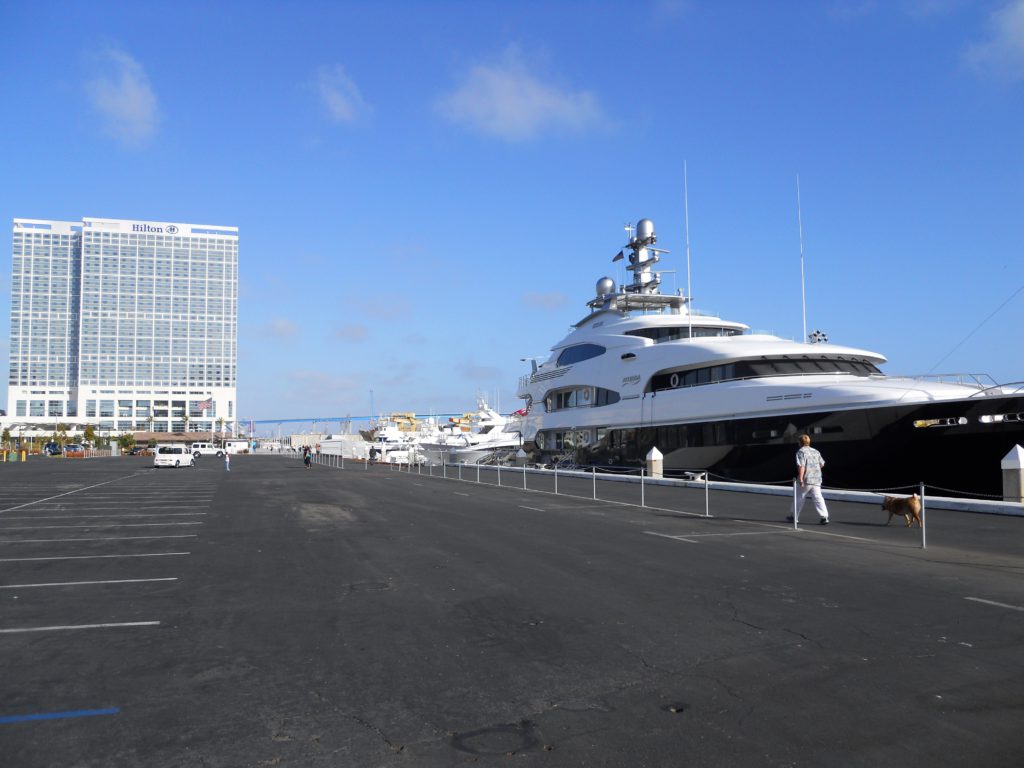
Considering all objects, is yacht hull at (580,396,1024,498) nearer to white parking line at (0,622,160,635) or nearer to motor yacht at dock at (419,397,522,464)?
white parking line at (0,622,160,635)

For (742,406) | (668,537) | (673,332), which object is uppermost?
(673,332)

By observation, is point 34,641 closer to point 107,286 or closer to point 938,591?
point 938,591

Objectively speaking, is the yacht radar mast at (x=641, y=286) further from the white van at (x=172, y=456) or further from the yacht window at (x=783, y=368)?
the white van at (x=172, y=456)

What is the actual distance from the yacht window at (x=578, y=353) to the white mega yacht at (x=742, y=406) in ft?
0.25

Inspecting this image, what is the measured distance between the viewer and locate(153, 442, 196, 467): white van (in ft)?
157

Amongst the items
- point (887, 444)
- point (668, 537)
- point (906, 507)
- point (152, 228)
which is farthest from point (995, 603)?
point (152, 228)

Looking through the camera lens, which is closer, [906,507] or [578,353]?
[906,507]

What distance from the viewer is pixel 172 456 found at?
4878 cm

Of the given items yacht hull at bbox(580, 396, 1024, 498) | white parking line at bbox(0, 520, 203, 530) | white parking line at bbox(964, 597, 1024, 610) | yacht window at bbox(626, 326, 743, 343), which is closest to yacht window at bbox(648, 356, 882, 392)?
yacht hull at bbox(580, 396, 1024, 498)

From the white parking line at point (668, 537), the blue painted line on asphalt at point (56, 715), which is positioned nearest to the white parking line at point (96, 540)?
the white parking line at point (668, 537)

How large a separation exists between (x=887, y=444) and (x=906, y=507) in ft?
29.0

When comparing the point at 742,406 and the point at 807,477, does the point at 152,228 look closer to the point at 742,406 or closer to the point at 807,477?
the point at 742,406

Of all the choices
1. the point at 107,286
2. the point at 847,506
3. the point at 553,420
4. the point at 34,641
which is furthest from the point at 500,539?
the point at 107,286

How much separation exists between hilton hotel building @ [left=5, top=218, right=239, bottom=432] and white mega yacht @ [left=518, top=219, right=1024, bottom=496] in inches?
5296
